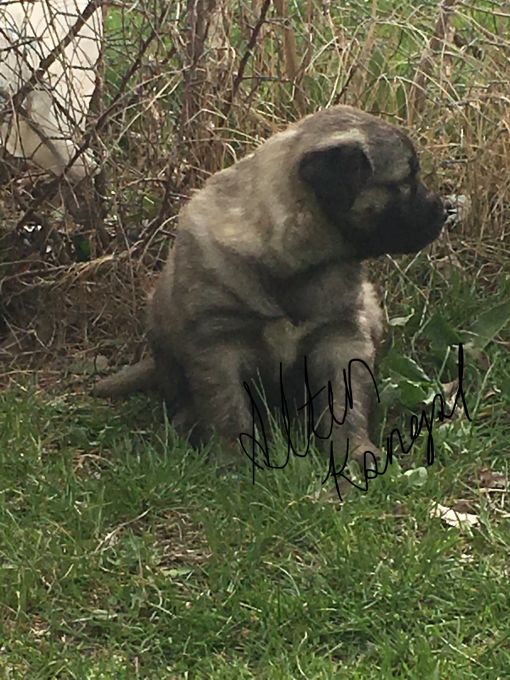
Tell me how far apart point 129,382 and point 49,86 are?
1.00 metres

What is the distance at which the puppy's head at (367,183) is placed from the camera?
3707mm

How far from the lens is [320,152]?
370 centimetres

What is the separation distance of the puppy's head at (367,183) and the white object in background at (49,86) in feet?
3.19

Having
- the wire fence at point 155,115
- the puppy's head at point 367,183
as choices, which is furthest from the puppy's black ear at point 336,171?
the wire fence at point 155,115

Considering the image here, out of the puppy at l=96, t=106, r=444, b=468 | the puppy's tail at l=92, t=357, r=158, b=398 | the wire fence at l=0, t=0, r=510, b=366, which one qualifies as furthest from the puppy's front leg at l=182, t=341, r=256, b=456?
the wire fence at l=0, t=0, r=510, b=366

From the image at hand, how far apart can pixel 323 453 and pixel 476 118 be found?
5.13 ft

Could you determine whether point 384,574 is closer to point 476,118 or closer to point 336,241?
point 336,241

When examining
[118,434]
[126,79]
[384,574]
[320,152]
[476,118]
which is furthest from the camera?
[476,118]

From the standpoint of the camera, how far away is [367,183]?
3805 mm

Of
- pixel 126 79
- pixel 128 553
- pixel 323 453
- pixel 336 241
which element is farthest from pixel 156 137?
pixel 128 553
